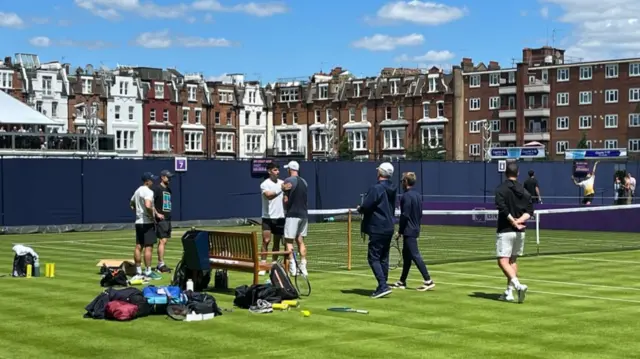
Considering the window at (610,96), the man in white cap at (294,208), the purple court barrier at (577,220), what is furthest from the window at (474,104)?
the man in white cap at (294,208)

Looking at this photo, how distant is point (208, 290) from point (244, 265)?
926 millimetres

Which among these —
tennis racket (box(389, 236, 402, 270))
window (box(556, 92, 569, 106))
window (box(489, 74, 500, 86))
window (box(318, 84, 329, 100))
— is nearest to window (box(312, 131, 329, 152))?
window (box(318, 84, 329, 100))

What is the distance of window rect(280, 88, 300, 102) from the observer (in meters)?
114

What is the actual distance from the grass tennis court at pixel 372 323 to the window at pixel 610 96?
73.4 metres

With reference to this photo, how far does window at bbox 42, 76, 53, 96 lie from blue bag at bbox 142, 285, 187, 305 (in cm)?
8569

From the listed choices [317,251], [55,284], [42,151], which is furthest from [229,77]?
[55,284]

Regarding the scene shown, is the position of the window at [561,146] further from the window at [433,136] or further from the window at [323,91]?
the window at [323,91]

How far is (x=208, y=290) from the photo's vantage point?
16.8m

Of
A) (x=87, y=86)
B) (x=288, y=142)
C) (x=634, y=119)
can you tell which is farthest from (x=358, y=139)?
(x=634, y=119)

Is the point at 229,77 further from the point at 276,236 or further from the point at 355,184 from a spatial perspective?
the point at 276,236

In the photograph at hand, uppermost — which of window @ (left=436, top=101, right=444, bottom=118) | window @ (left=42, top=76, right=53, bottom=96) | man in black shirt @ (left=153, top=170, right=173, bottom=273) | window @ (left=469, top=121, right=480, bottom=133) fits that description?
window @ (left=42, top=76, right=53, bottom=96)

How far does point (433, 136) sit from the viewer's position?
103 metres

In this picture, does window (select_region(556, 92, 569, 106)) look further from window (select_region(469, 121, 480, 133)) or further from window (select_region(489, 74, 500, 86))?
window (select_region(469, 121, 480, 133))

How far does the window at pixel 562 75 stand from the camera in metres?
94.9
